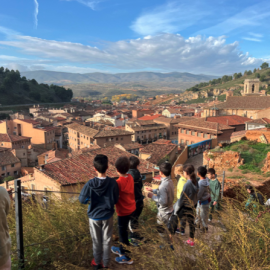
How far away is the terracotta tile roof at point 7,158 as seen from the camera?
1238 inches

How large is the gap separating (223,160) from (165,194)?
10.4 meters

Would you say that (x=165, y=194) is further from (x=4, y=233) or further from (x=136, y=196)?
(x=4, y=233)

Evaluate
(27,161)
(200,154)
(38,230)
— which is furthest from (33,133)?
(38,230)

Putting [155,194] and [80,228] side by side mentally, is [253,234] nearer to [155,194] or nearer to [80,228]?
[155,194]

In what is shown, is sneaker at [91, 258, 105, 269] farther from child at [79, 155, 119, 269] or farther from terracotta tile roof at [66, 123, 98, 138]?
terracotta tile roof at [66, 123, 98, 138]

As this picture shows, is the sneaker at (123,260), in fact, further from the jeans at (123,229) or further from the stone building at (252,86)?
the stone building at (252,86)

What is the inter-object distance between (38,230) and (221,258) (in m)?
2.85

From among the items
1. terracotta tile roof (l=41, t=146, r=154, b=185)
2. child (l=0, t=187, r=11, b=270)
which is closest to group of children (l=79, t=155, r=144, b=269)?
child (l=0, t=187, r=11, b=270)

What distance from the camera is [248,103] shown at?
47406mm

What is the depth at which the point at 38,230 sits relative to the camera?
391cm

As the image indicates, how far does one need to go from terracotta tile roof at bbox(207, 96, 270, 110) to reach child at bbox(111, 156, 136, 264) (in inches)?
1891

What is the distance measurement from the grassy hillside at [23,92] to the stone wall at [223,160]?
8670cm

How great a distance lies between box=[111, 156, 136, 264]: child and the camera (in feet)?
11.9

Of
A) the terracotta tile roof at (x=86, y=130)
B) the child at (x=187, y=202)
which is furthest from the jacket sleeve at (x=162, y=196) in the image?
the terracotta tile roof at (x=86, y=130)
